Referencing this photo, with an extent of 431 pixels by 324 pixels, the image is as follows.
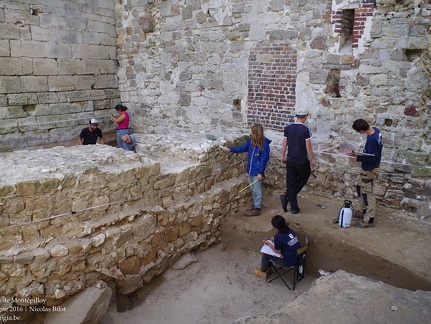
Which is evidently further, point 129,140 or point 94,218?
point 129,140

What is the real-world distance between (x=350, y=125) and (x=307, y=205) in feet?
5.15

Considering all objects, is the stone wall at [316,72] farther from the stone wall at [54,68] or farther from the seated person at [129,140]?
the seated person at [129,140]

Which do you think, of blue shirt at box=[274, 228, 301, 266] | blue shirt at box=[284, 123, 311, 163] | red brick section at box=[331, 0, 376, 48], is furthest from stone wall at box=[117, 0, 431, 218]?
blue shirt at box=[274, 228, 301, 266]

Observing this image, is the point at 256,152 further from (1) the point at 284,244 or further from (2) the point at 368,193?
(2) the point at 368,193

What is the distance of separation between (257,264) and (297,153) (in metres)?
1.82

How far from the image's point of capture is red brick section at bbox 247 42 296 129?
7.23 metres

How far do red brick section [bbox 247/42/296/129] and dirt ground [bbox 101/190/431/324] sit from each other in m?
2.05

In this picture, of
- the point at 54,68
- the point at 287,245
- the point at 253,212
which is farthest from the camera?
the point at 54,68

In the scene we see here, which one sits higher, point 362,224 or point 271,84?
point 271,84

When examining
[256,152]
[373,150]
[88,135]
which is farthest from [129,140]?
[373,150]

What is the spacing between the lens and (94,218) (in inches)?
190

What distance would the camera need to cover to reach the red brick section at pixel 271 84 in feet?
23.7

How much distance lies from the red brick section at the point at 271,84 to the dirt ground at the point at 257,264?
205 cm

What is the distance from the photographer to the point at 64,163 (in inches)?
188
